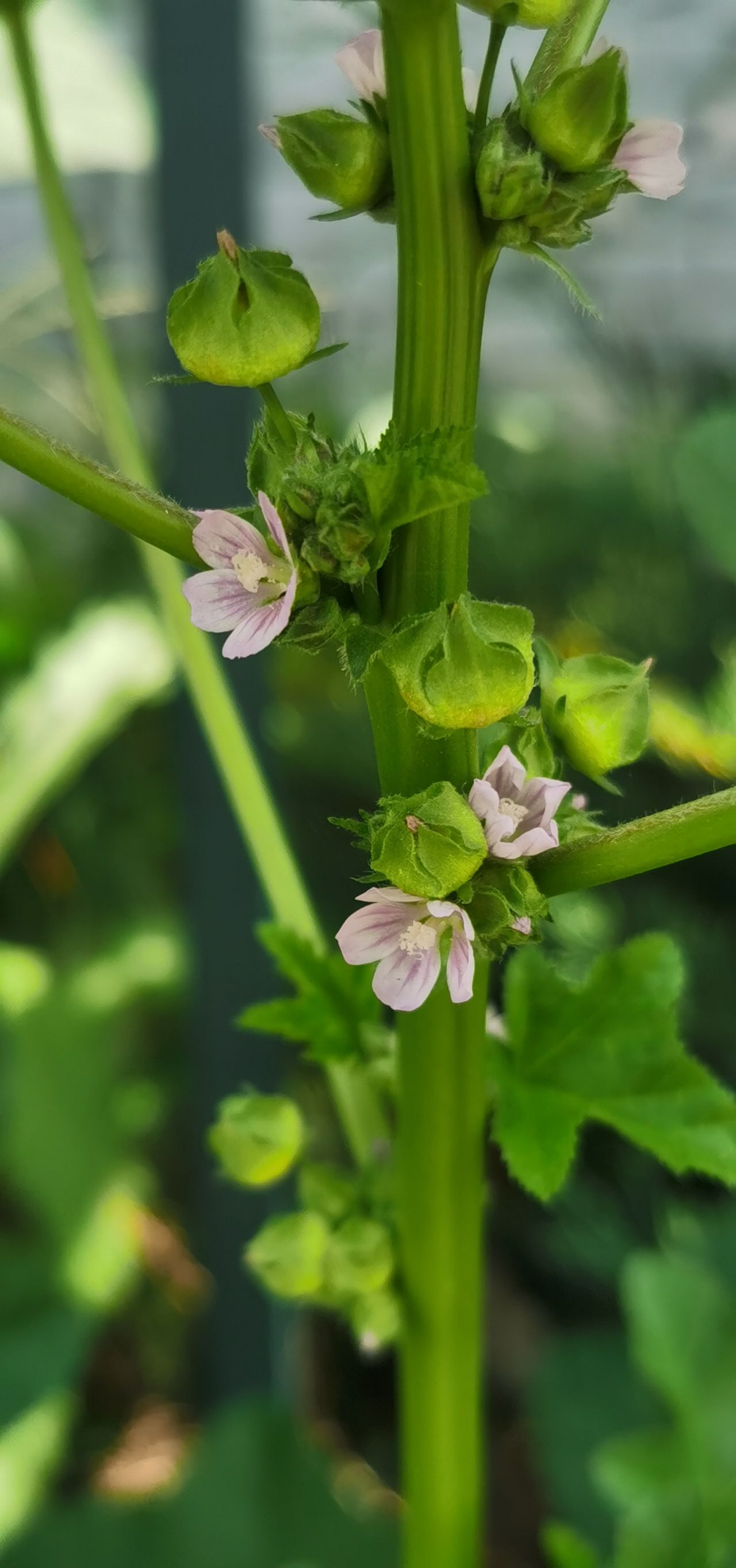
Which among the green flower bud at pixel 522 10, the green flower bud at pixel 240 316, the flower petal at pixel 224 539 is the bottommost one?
the flower petal at pixel 224 539

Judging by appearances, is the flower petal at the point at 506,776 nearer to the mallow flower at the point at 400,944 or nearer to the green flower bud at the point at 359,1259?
the mallow flower at the point at 400,944

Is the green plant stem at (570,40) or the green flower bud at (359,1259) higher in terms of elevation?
the green plant stem at (570,40)

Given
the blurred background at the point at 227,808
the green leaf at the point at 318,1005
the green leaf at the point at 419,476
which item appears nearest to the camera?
the green leaf at the point at 419,476

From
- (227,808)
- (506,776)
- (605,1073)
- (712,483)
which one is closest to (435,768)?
(506,776)

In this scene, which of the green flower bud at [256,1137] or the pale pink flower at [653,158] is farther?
the green flower bud at [256,1137]

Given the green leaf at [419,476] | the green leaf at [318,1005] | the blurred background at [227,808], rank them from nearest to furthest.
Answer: the green leaf at [419,476], the green leaf at [318,1005], the blurred background at [227,808]

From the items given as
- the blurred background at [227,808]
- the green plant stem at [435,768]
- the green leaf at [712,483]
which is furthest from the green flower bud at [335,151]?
the blurred background at [227,808]

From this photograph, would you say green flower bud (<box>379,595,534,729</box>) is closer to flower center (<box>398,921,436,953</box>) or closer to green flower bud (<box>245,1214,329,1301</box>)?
flower center (<box>398,921,436,953</box>)

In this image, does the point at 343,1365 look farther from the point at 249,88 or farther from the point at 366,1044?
the point at 249,88
